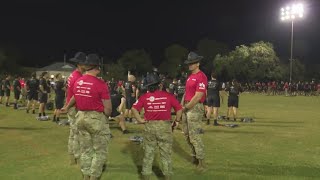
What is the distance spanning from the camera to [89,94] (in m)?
7.45

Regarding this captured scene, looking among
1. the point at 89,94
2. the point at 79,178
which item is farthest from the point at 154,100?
the point at 79,178

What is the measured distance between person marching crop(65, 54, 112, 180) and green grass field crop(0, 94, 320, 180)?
4.56ft

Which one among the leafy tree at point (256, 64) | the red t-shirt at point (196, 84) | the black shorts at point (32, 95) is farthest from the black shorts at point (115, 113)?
the leafy tree at point (256, 64)

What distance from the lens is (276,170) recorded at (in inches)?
376

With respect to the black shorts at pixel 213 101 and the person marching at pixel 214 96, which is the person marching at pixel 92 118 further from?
the black shorts at pixel 213 101

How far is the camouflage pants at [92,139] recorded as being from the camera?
24.6 feet

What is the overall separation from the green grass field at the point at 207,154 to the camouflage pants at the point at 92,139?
4.32 ft

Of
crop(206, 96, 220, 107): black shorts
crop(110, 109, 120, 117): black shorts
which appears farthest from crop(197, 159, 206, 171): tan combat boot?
crop(206, 96, 220, 107): black shorts

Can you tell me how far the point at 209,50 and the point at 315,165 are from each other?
325 ft

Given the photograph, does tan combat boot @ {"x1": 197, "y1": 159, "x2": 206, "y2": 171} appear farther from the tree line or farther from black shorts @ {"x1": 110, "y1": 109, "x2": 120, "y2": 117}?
the tree line

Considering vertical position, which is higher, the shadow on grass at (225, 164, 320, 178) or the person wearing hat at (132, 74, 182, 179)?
the person wearing hat at (132, 74, 182, 179)

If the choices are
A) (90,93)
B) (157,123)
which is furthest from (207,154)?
(90,93)

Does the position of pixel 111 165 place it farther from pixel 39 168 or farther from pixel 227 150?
pixel 227 150

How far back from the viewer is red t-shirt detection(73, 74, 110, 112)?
7426 millimetres
